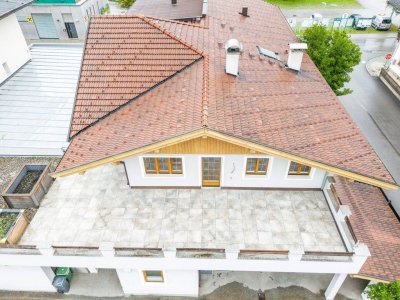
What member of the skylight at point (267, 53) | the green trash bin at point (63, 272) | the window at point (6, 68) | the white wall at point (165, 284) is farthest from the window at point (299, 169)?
the window at point (6, 68)

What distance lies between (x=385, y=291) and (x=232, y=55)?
1270cm

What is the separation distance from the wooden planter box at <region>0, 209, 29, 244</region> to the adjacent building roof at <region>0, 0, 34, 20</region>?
15719 millimetres

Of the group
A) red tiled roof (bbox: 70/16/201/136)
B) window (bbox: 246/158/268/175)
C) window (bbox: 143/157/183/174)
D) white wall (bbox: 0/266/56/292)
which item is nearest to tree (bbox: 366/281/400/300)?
window (bbox: 246/158/268/175)

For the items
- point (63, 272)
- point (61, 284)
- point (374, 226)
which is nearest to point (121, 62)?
point (63, 272)

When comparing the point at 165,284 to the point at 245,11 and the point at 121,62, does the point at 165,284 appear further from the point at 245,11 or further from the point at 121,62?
the point at 245,11

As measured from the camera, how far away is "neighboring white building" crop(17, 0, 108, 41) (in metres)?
37.3

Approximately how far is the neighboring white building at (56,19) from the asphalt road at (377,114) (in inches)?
1254

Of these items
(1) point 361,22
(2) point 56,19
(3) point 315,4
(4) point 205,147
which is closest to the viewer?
(4) point 205,147

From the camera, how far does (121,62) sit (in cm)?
1636

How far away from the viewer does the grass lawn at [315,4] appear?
52812 millimetres

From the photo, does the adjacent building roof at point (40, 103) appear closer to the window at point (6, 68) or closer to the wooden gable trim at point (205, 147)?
the window at point (6, 68)

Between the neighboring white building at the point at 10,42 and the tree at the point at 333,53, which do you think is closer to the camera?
the neighboring white building at the point at 10,42

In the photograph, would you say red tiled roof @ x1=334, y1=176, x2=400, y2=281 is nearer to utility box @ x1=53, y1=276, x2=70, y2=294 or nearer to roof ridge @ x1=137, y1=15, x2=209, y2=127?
roof ridge @ x1=137, y1=15, x2=209, y2=127

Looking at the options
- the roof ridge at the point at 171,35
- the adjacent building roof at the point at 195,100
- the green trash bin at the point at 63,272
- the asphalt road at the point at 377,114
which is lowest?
the asphalt road at the point at 377,114
